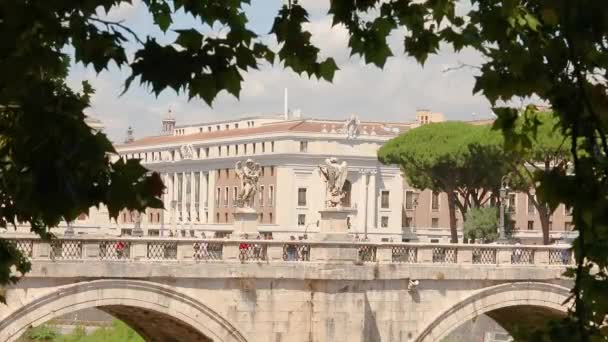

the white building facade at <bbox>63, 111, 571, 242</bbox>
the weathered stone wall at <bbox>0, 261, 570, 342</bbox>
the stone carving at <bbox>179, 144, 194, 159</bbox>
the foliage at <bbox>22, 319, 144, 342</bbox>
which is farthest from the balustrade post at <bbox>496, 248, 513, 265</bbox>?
the stone carving at <bbox>179, 144, 194, 159</bbox>

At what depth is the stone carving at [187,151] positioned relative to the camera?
9594 cm

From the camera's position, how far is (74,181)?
6262 millimetres

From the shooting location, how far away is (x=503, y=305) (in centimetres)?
3111

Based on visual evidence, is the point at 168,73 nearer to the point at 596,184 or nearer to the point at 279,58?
the point at 279,58

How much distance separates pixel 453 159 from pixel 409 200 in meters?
31.9

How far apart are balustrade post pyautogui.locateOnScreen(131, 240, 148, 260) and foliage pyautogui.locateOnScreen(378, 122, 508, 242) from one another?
31.2 m

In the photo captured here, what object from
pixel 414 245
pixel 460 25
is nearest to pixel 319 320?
pixel 414 245

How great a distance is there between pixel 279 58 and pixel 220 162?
84.9 metres

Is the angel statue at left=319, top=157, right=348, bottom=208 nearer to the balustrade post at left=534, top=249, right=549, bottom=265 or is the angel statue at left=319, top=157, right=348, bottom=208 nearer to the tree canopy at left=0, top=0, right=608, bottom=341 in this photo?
the balustrade post at left=534, top=249, right=549, bottom=265

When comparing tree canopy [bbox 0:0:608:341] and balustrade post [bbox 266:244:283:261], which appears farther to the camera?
balustrade post [bbox 266:244:283:261]

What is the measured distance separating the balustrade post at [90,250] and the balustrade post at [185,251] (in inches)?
56.1

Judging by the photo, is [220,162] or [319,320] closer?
[319,320]

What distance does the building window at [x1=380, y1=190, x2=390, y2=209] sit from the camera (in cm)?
9150

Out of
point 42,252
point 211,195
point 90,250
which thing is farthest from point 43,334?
point 211,195
